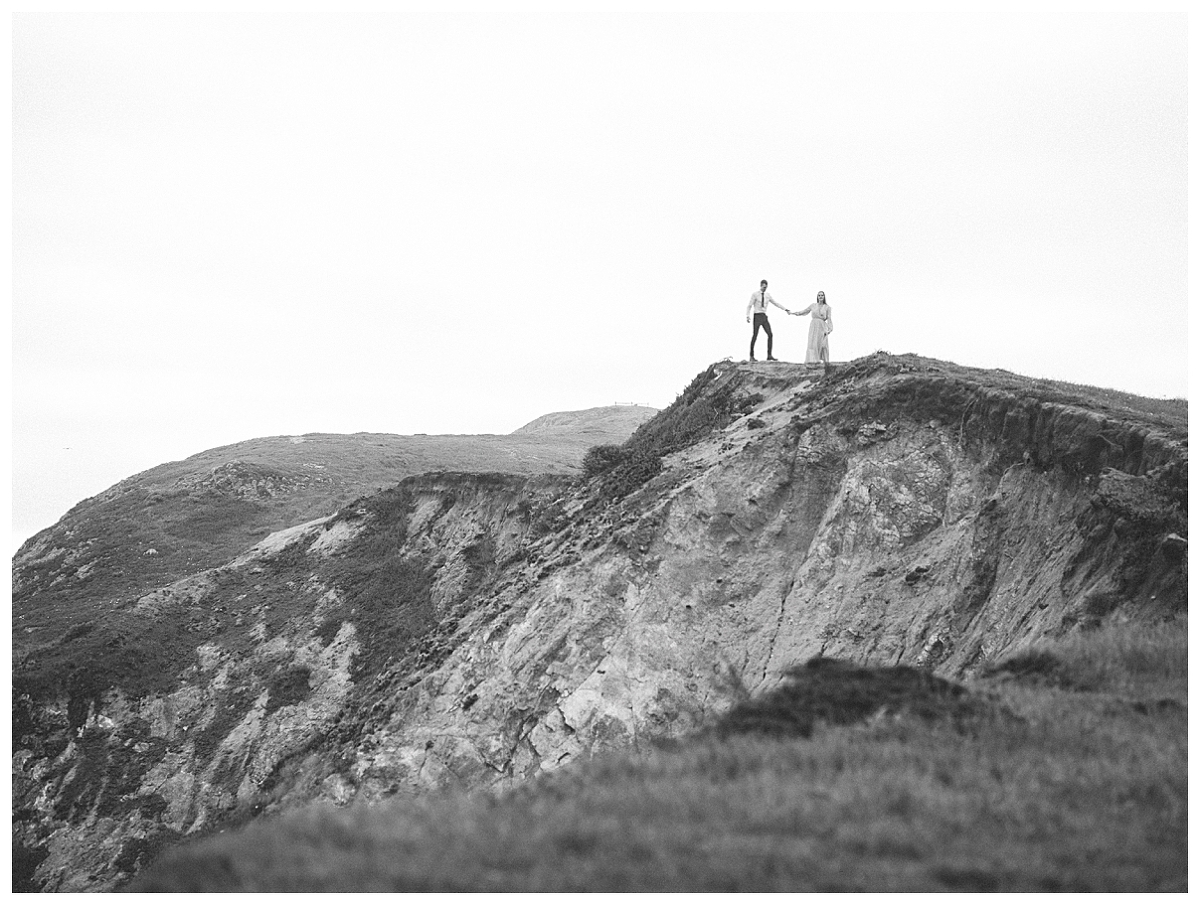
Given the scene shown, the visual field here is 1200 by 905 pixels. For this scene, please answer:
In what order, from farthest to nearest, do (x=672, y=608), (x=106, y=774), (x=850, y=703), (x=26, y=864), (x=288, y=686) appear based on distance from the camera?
(x=288, y=686) < (x=106, y=774) < (x=26, y=864) < (x=672, y=608) < (x=850, y=703)

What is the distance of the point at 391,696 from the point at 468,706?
8.19ft

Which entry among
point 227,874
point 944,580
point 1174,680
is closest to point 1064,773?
point 1174,680

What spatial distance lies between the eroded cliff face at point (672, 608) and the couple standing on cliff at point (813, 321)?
2.60ft

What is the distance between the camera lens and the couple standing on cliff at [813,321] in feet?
95.2

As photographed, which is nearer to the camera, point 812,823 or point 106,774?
point 812,823

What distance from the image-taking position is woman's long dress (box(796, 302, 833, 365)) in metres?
29.3

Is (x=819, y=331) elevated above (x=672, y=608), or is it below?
above

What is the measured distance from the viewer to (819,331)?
1156 inches

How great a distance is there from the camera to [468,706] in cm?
2209

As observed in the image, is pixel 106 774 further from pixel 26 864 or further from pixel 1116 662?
pixel 1116 662

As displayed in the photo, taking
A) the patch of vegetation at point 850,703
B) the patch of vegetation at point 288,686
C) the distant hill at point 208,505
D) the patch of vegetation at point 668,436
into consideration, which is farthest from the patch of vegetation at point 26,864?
the patch of vegetation at point 850,703

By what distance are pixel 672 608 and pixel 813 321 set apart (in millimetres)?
10579

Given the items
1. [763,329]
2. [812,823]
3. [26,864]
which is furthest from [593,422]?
[812,823]

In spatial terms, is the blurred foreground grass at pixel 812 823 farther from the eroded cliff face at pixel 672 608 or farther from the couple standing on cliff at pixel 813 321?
the couple standing on cliff at pixel 813 321
